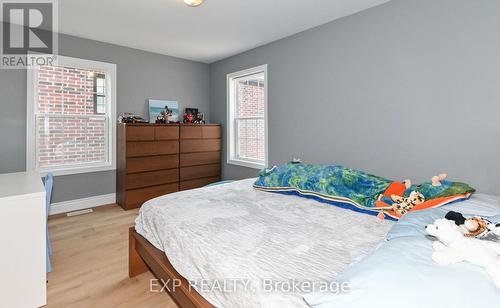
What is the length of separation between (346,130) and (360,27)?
1.11 meters

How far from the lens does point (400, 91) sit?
97.9 inches

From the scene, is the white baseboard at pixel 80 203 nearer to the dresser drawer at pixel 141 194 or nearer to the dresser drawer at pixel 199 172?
the dresser drawer at pixel 141 194

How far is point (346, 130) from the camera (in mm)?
2928

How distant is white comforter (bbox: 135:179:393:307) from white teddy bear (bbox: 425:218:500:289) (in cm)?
Answer: 36

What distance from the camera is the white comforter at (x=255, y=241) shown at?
99 centimetres

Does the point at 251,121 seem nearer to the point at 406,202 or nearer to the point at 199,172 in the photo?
the point at 199,172

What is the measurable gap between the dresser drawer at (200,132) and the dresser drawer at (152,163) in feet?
1.27

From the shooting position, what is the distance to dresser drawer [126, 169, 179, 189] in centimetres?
369

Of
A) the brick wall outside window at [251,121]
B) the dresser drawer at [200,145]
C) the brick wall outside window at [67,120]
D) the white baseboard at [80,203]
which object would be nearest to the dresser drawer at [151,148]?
the dresser drawer at [200,145]

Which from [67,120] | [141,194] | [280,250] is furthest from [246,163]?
[280,250]

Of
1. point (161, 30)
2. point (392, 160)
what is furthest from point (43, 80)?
point (392, 160)

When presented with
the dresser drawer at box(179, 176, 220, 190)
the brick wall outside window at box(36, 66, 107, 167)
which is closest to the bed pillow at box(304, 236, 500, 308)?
the dresser drawer at box(179, 176, 220, 190)

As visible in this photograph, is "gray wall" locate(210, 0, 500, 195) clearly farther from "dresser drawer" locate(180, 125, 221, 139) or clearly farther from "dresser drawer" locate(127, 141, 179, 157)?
"dresser drawer" locate(127, 141, 179, 157)

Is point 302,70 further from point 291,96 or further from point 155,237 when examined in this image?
point 155,237
